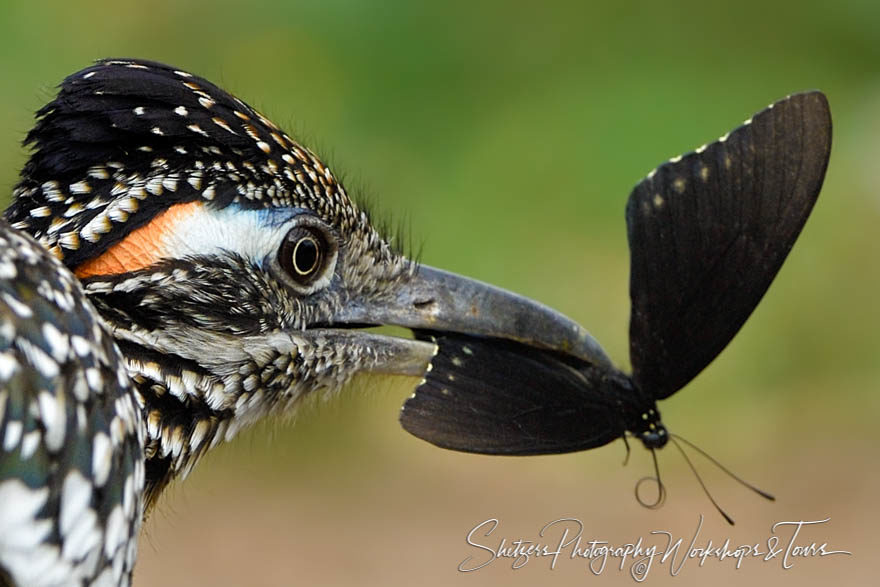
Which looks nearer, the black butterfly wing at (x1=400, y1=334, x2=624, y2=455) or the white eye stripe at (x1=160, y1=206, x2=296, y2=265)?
A: the white eye stripe at (x1=160, y1=206, x2=296, y2=265)

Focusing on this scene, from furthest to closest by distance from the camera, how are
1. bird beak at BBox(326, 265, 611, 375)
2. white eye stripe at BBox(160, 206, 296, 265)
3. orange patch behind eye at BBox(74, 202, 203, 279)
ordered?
bird beak at BBox(326, 265, 611, 375)
white eye stripe at BBox(160, 206, 296, 265)
orange patch behind eye at BBox(74, 202, 203, 279)

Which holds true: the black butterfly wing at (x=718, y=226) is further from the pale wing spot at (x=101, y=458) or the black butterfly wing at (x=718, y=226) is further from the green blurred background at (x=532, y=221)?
the green blurred background at (x=532, y=221)

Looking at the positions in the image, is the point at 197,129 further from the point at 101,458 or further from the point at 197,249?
the point at 101,458

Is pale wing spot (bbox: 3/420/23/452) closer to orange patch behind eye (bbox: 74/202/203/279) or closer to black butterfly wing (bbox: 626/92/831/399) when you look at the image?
orange patch behind eye (bbox: 74/202/203/279)

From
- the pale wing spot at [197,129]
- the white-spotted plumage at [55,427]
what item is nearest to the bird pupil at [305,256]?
the pale wing spot at [197,129]

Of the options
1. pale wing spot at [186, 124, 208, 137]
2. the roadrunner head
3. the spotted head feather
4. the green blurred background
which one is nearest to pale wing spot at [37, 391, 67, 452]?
the roadrunner head

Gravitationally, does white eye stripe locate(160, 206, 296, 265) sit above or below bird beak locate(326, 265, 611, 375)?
above

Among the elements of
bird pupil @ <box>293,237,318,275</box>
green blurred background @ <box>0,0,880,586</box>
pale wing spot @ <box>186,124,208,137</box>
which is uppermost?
pale wing spot @ <box>186,124,208,137</box>
